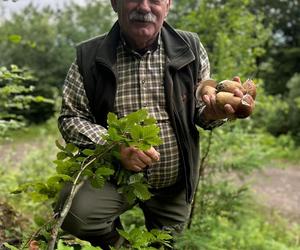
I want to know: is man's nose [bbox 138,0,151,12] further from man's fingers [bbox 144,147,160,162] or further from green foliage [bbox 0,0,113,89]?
green foliage [bbox 0,0,113,89]

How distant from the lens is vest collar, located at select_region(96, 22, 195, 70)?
2664 millimetres

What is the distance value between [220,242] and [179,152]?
143 centimetres

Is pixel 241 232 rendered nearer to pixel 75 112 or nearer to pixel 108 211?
pixel 108 211

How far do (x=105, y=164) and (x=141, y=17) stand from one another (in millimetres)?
807

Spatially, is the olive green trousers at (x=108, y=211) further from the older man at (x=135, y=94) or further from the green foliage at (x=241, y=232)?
the green foliage at (x=241, y=232)

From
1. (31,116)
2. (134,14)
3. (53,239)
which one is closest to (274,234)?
(134,14)

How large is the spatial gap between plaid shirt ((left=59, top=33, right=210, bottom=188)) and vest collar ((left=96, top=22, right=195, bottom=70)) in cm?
4

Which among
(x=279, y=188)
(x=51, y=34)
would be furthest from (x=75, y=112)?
(x=51, y=34)

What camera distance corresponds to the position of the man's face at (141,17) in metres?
2.53

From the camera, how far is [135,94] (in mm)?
2709

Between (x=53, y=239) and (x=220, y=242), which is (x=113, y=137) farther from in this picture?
(x=220, y=242)

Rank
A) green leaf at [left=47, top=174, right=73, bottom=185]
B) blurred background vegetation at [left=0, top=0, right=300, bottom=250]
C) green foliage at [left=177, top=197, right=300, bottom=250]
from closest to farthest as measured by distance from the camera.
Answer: green leaf at [left=47, top=174, right=73, bottom=185], green foliage at [left=177, top=197, right=300, bottom=250], blurred background vegetation at [left=0, top=0, right=300, bottom=250]

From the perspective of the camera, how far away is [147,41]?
8.78 feet

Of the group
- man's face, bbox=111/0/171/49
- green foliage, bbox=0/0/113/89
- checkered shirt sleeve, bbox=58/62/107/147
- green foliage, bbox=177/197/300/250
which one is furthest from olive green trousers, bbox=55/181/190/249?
green foliage, bbox=0/0/113/89
